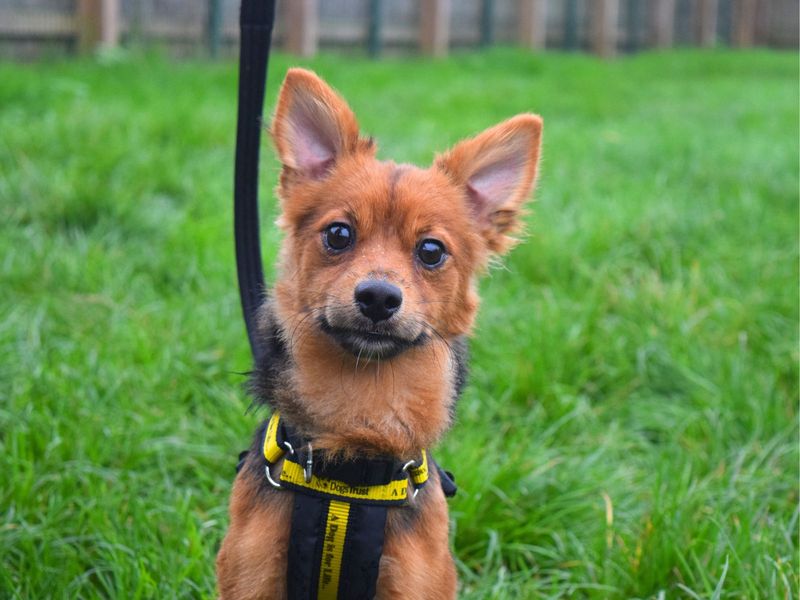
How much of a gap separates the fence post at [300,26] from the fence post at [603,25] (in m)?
9.30

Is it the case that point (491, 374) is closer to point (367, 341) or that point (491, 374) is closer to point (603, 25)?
point (367, 341)

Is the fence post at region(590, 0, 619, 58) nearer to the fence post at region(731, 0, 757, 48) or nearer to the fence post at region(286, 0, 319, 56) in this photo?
the fence post at region(731, 0, 757, 48)

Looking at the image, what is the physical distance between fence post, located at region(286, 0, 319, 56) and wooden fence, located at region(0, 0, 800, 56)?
13 millimetres

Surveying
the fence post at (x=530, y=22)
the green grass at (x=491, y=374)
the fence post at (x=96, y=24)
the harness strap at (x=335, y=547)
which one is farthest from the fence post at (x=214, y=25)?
the harness strap at (x=335, y=547)

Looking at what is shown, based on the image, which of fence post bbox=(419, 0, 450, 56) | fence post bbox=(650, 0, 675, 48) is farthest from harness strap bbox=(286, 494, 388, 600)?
fence post bbox=(650, 0, 675, 48)

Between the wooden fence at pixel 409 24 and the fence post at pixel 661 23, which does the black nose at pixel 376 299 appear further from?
the fence post at pixel 661 23

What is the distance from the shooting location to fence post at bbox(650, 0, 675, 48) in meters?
21.8

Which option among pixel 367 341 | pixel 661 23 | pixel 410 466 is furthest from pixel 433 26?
pixel 410 466

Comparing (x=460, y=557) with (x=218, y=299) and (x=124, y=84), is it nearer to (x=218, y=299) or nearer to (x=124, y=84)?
(x=218, y=299)

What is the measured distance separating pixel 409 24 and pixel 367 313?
12733 mm

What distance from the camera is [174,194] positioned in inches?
217

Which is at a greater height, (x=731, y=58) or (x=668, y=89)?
(x=731, y=58)

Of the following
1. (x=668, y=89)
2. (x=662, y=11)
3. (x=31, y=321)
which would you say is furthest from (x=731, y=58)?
(x=31, y=321)

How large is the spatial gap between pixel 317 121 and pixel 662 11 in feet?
70.2
